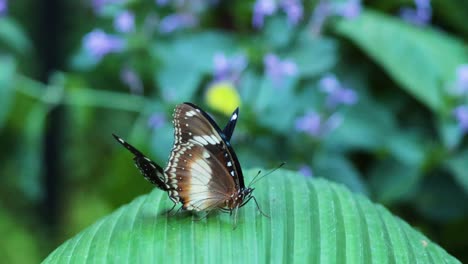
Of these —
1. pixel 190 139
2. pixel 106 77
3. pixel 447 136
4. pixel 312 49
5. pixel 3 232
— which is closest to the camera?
pixel 190 139

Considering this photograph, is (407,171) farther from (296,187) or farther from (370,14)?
(296,187)

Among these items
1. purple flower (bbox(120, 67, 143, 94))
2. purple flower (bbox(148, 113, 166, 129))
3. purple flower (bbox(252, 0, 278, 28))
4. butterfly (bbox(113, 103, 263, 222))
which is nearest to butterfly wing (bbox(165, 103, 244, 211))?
butterfly (bbox(113, 103, 263, 222))

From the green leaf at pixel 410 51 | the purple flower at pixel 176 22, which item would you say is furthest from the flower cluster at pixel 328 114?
the purple flower at pixel 176 22

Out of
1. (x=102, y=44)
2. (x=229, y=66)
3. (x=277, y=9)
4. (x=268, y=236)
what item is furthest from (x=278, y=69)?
(x=268, y=236)

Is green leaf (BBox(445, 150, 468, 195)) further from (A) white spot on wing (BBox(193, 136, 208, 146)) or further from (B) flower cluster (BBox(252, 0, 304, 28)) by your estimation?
(A) white spot on wing (BBox(193, 136, 208, 146))

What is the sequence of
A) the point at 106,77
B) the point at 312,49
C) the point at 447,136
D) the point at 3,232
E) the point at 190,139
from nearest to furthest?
the point at 190,139 < the point at 447,136 < the point at 312,49 < the point at 106,77 < the point at 3,232

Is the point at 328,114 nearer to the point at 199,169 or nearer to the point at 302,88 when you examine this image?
the point at 302,88

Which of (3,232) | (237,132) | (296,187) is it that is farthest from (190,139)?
(3,232)
